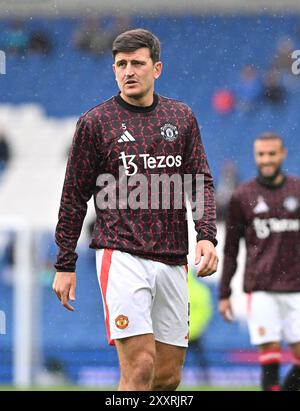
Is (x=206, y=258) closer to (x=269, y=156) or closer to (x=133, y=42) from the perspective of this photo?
(x=133, y=42)

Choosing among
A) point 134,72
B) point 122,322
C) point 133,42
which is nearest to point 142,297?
point 122,322

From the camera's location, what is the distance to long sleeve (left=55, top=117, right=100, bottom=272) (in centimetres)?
529

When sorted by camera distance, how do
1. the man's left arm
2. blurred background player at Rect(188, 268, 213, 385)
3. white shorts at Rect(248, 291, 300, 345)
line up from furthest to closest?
blurred background player at Rect(188, 268, 213, 385)
white shorts at Rect(248, 291, 300, 345)
the man's left arm

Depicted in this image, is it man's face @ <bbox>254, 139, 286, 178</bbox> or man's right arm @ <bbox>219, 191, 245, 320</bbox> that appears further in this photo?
man's face @ <bbox>254, 139, 286, 178</bbox>

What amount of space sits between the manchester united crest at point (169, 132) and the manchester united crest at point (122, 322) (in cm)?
84

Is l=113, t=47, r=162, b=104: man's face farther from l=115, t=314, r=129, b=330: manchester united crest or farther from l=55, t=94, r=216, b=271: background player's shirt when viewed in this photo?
l=115, t=314, r=129, b=330: manchester united crest

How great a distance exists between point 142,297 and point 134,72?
102cm

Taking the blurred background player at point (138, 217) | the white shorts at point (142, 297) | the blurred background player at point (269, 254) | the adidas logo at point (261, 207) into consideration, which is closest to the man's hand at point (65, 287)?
the blurred background player at point (138, 217)

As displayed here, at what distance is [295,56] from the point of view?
14.3 meters

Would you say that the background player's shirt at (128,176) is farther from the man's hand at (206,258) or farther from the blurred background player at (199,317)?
the blurred background player at (199,317)

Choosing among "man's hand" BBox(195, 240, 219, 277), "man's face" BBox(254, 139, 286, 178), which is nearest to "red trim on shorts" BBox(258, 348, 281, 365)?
"man's face" BBox(254, 139, 286, 178)

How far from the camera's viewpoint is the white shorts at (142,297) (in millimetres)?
5168

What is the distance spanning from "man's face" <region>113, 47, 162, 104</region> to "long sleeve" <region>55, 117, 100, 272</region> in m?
0.25

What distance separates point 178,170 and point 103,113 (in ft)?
1.41
